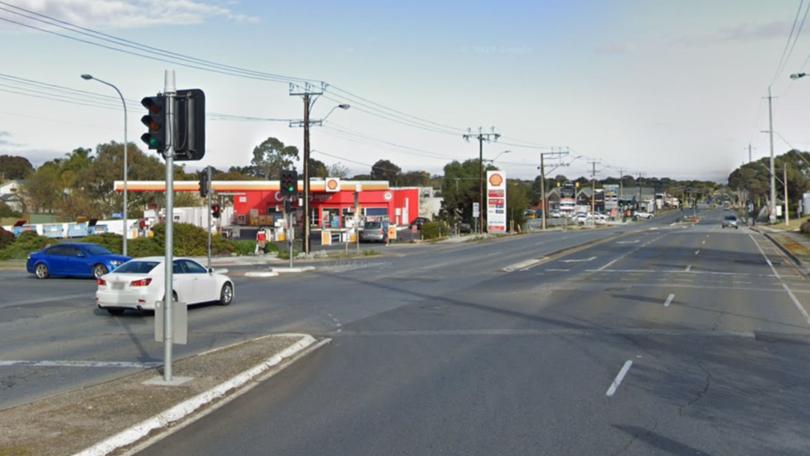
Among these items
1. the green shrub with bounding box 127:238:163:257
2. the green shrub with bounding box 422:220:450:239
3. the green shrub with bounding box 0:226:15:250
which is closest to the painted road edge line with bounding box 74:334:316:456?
the green shrub with bounding box 127:238:163:257

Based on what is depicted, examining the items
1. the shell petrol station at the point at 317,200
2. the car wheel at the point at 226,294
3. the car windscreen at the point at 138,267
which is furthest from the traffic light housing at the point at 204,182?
the shell petrol station at the point at 317,200

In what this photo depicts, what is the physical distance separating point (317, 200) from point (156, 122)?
7499 centimetres

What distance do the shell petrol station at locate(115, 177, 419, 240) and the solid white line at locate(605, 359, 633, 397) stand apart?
61073 mm

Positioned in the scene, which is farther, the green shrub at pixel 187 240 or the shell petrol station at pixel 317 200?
the shell petrol station at pixel 317 200

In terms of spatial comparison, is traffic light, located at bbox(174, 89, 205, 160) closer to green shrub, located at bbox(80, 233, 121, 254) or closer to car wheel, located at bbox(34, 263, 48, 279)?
car wheel, located at bbox(34, 263, 48, 279)

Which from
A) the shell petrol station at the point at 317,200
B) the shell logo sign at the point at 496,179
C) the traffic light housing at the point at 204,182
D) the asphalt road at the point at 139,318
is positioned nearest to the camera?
the asphalt road at the point at 139,318

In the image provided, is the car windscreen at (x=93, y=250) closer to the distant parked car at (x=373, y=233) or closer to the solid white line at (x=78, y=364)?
the solid white line at (x=78, y=364)

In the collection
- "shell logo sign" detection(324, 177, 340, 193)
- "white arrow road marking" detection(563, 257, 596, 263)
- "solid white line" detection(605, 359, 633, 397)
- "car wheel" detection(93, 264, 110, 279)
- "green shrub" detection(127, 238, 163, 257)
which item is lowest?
"solid white line" detection(605, 359, 633, 397)

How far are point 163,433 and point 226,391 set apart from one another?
2018 mm

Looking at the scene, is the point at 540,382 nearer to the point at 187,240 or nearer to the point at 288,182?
the point at 288,182

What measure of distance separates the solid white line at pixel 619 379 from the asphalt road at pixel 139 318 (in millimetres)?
6679

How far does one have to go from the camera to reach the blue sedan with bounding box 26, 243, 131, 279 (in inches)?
1199

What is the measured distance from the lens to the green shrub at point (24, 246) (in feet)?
143

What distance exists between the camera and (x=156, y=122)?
1020 centimetres
